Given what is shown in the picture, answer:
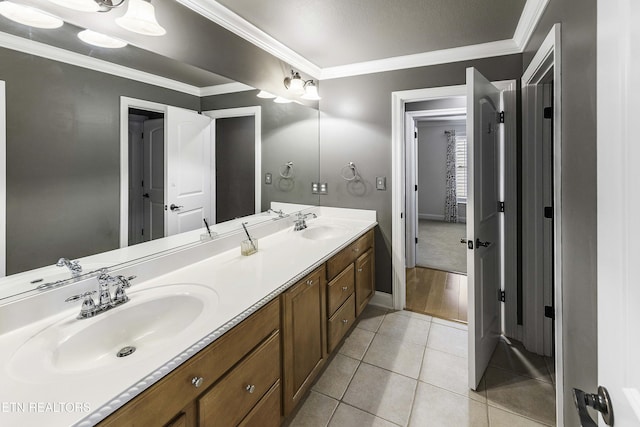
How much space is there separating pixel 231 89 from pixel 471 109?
4.93ft

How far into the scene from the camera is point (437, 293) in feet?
10.6

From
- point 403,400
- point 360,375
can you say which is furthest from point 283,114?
point 403,400

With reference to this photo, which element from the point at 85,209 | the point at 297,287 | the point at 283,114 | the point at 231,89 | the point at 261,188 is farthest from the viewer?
the point at 283,114

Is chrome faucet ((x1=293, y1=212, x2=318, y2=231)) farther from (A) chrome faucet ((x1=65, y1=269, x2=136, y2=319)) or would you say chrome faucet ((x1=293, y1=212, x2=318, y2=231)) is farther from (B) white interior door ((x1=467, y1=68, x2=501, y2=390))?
(A) chrome faucet ((x1=65, y1=269, x2=136, y2=319))

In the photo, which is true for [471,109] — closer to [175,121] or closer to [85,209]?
[175,121]

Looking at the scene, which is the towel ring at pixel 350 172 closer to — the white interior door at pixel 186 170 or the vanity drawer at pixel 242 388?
the white interior door at pixel 186 170

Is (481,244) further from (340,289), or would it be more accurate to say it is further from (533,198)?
(340,289)

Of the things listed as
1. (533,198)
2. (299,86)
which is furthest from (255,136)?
(533,198)

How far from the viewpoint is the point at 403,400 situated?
5.81 feet

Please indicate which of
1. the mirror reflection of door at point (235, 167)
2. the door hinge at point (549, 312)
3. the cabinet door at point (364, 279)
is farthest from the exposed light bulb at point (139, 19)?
the door hinge at point (549, 312)

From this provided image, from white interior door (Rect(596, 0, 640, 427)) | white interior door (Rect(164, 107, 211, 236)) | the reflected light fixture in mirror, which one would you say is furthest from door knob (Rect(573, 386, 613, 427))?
the reflected light fixture in mirror

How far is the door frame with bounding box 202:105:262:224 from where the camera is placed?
1862 millimetres

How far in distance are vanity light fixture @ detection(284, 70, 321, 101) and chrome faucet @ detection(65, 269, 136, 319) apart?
195cm

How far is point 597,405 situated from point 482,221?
1483 mm
